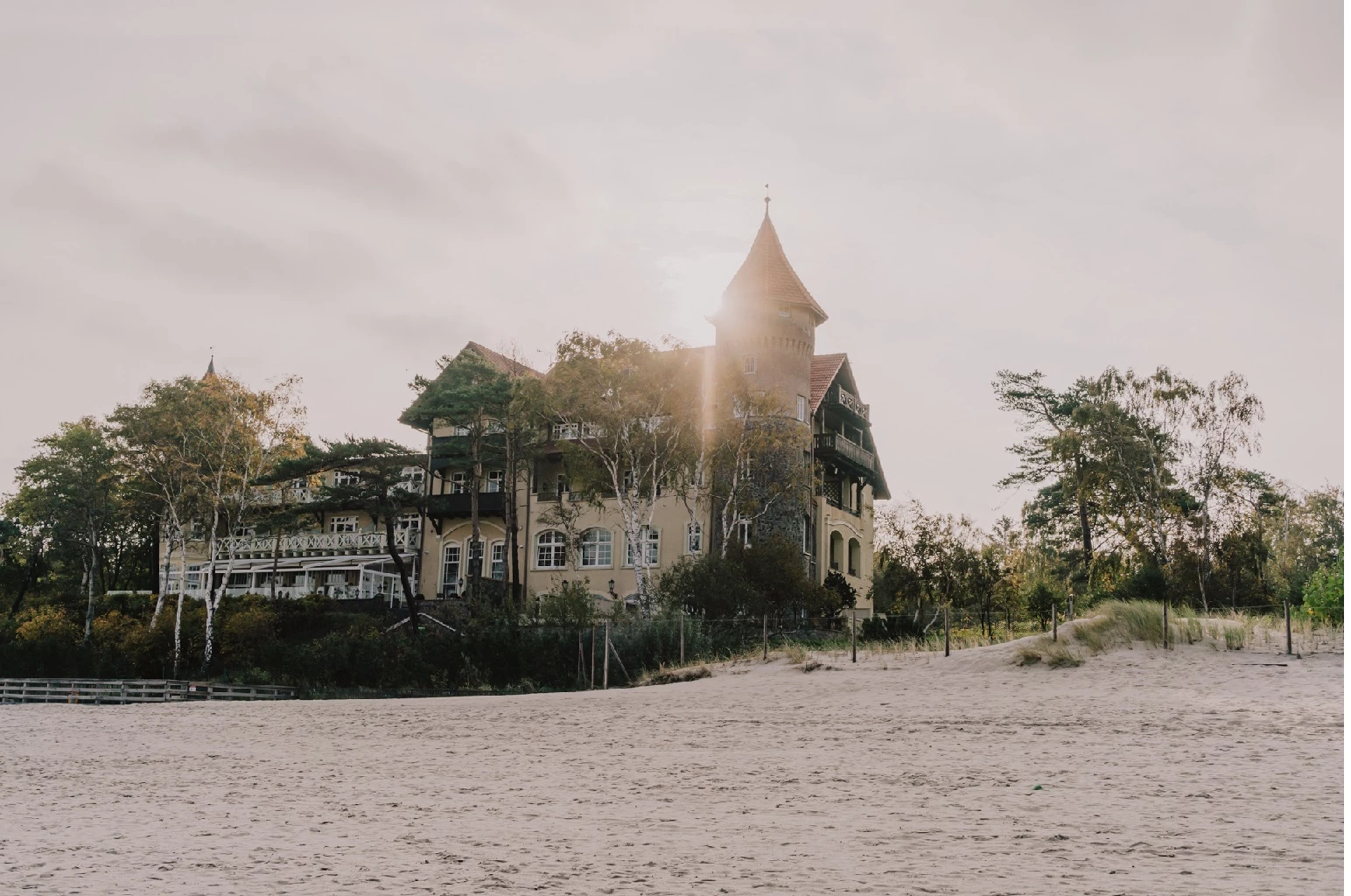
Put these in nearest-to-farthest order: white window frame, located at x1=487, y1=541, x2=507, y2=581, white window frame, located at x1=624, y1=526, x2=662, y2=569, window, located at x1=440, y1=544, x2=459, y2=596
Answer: white window frame, located at x1=624, y1=526, x2=662, y2=569 → white window frame, located at x1=487, y1=541, x2=507, y2=581 → window, located at x1=440, y1=544, x2=459, y2=596

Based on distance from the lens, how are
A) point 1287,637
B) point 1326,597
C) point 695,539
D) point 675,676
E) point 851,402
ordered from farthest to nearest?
point 851,402
point 695,539
point 675,676
point 1326,597
point 1287,637

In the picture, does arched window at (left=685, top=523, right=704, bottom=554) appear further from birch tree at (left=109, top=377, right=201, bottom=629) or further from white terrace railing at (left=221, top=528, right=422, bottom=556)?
birch tree at (left=109, top=377, right=201, bottom=629)

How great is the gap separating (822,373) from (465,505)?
15.0 metres

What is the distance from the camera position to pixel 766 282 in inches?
1970

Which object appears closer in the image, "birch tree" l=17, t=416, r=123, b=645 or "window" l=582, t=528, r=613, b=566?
"window" l=582, t=528, r=613, b=566

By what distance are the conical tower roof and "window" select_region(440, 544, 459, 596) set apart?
1447 centimetres

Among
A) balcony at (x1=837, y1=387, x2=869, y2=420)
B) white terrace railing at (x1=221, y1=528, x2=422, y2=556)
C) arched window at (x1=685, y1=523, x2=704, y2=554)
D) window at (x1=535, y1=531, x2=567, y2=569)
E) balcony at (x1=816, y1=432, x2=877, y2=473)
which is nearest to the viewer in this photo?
arched window at (x1=685, y1=523, x2=704, y2=554)

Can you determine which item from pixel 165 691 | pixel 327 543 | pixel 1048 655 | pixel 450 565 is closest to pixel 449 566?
pixel 450 565

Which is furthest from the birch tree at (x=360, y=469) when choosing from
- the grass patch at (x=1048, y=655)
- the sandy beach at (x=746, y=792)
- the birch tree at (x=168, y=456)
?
the grass patch at (x=1048, y=655)

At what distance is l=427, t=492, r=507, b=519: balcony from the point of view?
5038 cm

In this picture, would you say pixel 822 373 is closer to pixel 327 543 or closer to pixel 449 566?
pixel 449 566

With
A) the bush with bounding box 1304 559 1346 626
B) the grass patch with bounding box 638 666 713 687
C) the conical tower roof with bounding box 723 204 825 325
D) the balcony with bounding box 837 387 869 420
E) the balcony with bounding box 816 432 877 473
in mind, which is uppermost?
the conical tower roof with bounding box 723 204 825 325

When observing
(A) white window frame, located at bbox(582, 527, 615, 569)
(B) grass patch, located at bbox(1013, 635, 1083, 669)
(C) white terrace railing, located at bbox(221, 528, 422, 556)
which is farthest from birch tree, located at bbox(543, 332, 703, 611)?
(B) grass patch, located at bbox(1013, 635, 1083, 669)

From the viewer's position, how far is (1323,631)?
24.2m
